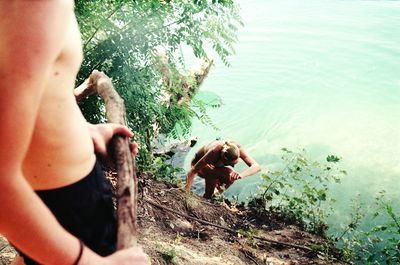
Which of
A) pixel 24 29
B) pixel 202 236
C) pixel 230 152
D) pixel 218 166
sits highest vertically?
pixel 24 29

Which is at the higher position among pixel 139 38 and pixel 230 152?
pixel 139 38

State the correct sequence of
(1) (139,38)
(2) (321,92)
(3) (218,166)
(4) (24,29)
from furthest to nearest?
1. (2) (321,92)
2. (3) (218,166)
3. (1) (139,38)
4. (4) (24,29)

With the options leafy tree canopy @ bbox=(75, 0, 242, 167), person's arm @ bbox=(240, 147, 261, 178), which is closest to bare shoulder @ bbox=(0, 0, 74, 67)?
leafy tree canopy @ bbox=(75, 0, 242, 167)

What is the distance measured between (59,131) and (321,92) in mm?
16293

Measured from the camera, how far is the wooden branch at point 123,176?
4.13ft

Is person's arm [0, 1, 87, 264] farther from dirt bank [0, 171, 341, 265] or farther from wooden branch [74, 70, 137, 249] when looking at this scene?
dirt bank [0, 171, 341, 265]

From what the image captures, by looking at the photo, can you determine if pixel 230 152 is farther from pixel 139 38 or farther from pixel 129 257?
pixel 129 257

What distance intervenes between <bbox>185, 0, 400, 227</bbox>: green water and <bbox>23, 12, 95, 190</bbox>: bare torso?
240 inches

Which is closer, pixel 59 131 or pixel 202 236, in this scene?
pixel 59 131

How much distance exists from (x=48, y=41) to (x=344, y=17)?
2747cm

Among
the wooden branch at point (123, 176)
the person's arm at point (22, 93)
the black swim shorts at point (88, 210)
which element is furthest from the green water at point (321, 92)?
the person's arm at point (22, 93)

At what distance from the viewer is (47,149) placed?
3.62ft

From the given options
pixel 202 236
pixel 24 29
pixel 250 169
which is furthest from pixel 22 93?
pixel 250 169

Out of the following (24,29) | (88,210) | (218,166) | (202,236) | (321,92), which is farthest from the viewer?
(321,92)
